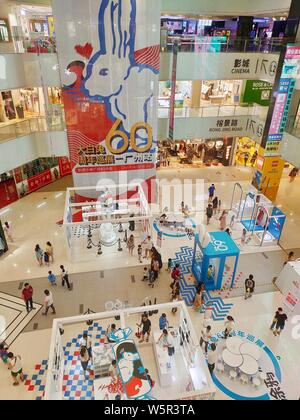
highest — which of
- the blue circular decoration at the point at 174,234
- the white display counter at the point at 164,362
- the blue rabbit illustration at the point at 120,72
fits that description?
the blue rabbit illustration at the point at 120,72

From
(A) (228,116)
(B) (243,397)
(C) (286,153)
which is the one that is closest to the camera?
(B) (243,397)

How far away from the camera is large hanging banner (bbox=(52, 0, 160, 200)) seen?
1379 cm

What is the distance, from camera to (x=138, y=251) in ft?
44.0

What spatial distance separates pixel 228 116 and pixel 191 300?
39.1ft

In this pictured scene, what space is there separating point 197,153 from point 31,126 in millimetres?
12482

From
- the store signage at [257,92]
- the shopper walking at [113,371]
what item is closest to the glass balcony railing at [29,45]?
the store signage at [257,92]

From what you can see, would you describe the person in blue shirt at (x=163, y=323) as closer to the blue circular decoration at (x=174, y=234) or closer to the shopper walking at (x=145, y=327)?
the shopper walking at (x=145, y=327)

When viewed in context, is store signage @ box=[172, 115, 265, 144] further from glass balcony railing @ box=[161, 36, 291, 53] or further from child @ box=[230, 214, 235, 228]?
child @ box=[230, 214, 235, 228]

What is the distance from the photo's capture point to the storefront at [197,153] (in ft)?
75.5

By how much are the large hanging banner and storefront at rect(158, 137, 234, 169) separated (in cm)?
600

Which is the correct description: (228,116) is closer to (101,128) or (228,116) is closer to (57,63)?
(101,128)

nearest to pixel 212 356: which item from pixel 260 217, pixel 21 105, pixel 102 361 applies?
pixel 102 361

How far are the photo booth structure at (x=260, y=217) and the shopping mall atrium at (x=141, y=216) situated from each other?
0.23 feet
